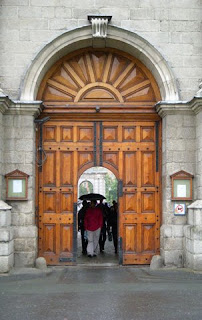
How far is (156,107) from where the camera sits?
9.35 metres

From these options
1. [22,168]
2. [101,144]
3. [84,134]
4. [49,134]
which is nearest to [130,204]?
[101,144]

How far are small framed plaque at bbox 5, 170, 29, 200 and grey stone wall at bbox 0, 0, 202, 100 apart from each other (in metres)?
1.58

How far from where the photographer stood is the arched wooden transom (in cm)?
962

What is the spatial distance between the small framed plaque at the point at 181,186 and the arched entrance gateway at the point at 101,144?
18.8 inches

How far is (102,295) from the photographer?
22.2 feet

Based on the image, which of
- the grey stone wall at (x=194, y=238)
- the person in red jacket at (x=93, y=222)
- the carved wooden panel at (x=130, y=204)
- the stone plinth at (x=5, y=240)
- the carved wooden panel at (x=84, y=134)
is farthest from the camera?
the person in red jacket at (x=93, y=222)

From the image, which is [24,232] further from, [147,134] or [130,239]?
[147,134]

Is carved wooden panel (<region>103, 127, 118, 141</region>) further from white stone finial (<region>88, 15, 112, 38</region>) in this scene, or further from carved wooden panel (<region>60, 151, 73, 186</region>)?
white stone finial (<region>88, 15, 112, 38</region>)

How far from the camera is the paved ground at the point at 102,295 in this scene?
582 cm

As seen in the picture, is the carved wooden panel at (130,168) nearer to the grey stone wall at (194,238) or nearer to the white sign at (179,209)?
the white sign at (179,209)

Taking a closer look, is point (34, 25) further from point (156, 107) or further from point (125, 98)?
point (156, 107)

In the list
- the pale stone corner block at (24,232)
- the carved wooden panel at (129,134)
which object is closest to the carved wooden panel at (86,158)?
the carved wooden panel at (129,134)

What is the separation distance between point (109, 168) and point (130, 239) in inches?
61.1

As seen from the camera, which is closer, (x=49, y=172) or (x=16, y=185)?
(x=16, y=185)
